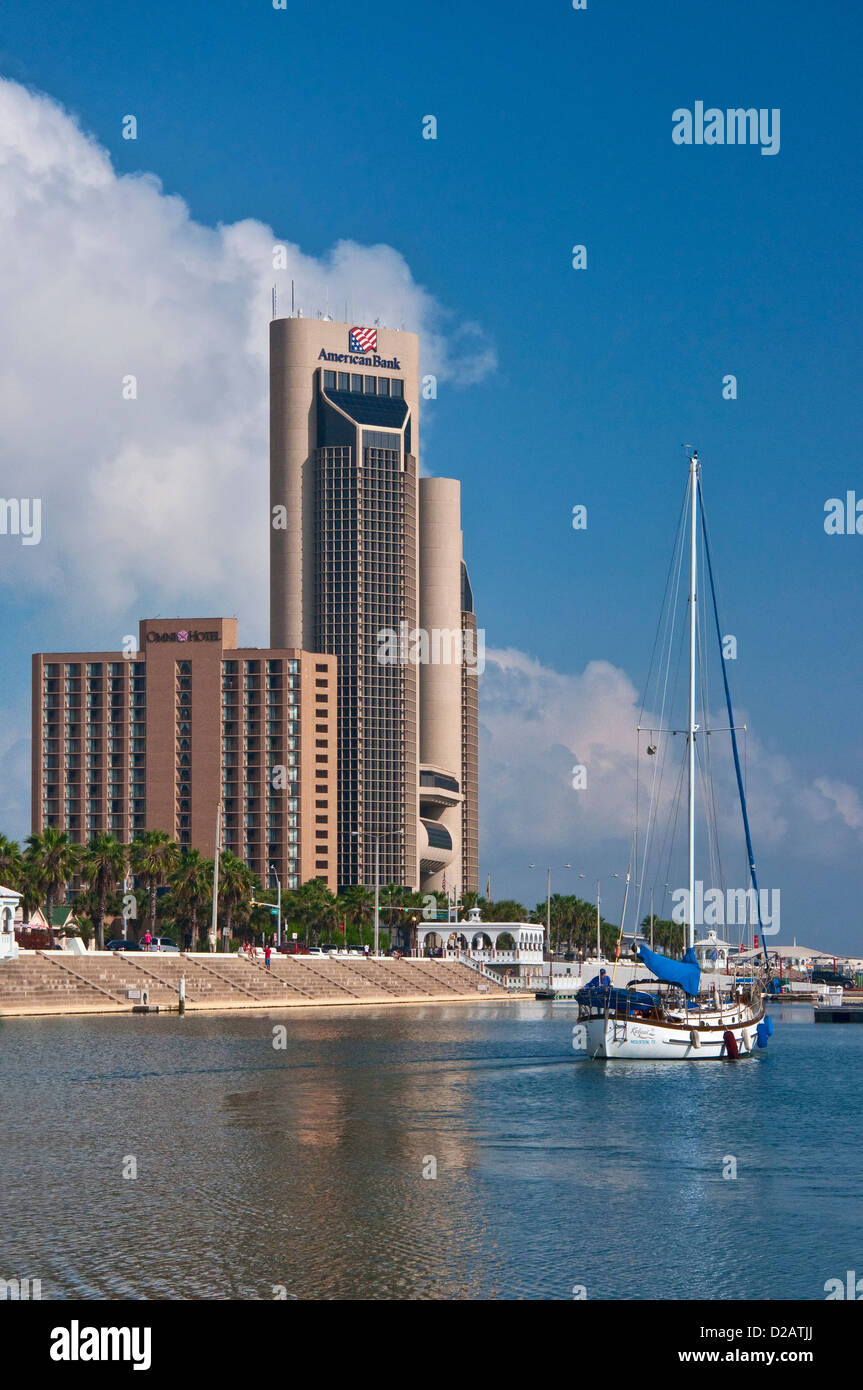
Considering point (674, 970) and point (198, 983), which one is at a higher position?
point (674, 970)

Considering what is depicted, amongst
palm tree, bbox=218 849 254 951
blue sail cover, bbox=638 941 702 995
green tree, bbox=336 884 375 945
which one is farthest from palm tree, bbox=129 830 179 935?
blue sail cover, bbox=638 941 702 995

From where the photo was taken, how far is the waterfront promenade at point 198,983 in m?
90.4

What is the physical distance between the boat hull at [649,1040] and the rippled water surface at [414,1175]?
71cm

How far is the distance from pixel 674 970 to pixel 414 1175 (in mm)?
29510

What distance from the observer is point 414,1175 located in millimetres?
36281

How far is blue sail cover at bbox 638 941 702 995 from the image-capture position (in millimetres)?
62250

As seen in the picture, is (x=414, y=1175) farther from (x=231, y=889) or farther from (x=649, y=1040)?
(x=231, y=889)

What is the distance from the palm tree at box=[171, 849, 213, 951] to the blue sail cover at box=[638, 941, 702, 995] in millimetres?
67882

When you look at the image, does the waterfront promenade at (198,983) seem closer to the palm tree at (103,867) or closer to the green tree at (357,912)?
the palm tree at (103,867)

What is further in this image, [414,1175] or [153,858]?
[153,858]

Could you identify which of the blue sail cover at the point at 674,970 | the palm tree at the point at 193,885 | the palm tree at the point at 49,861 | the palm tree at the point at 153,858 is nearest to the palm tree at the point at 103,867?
the palm tree at the point at 49,861

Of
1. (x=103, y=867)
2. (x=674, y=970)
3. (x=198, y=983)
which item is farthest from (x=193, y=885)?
(x=674, y=970)

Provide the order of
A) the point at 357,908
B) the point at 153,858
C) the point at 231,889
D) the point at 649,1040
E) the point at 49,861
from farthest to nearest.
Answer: the point at 357,908 < the point at 231,889 < the point at 153,858 < the point at 49,861 < the point at 649,1040
